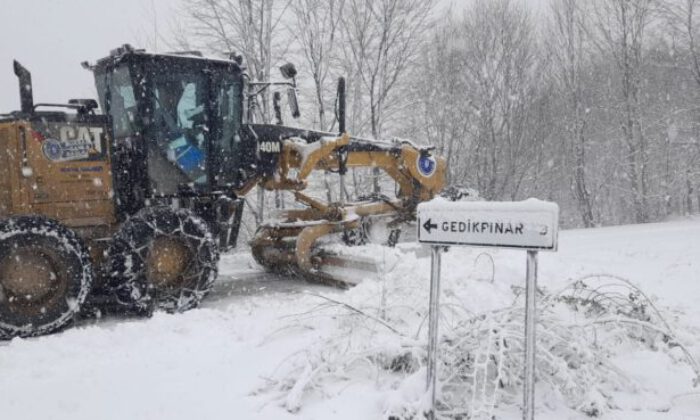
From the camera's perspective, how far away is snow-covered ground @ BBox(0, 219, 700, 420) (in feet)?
11.4

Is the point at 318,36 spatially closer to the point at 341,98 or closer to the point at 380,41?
the point at 380,41

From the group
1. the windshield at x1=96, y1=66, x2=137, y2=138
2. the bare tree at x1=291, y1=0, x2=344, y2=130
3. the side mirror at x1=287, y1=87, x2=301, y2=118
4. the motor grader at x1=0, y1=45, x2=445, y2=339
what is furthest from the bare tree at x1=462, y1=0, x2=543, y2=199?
the windshield at x1=96, y1=66, x2=137, y2=138

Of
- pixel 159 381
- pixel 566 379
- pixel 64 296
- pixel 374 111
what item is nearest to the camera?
pixel 566 379

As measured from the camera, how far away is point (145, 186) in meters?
6.96

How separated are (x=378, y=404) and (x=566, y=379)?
3.63 ft

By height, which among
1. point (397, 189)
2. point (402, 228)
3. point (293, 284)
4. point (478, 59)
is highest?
point (478, 59)

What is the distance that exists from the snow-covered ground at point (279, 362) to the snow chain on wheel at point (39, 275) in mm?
352

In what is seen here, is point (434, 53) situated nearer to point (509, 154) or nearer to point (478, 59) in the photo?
point (478, 59)

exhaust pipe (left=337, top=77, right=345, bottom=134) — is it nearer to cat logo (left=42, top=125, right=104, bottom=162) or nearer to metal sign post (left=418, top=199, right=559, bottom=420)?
cat logo (left=42, top=125, right=104, bottom=162)

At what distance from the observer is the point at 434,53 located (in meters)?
21.8

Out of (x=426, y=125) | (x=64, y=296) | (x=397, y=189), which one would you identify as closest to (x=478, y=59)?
(x=426, y=125)

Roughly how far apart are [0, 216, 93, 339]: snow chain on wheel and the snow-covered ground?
1.15 feet

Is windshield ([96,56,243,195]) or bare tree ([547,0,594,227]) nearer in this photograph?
windshield ([96,56,243,195])

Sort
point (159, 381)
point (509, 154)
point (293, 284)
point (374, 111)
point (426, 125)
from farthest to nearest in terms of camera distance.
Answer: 1. point (509, 154)
2. point (426, 125)
3. point (374, 111)
4. point (293, 284)
5. point (159, 381)
